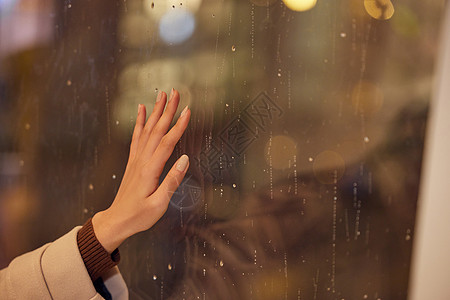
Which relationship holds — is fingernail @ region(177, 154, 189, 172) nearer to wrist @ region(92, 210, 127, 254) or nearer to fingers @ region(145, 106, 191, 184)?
fingers @ region(145, 106, 191, 184)

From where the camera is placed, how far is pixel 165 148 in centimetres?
57

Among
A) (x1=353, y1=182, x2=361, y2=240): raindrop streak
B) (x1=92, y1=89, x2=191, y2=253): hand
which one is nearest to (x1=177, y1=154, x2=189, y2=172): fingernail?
(x1=92, y1=89, x2=191, y2=253): hand

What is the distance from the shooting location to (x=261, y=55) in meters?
0.51

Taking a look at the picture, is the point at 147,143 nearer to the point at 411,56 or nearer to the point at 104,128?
the point at 104,128

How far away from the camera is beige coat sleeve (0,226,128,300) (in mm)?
595

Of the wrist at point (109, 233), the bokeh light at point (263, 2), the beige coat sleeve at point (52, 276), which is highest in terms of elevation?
the bokeh light at point (263, 2)

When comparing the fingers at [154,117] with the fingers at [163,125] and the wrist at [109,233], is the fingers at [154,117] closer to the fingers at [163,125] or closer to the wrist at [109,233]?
the fingers at [163,125]

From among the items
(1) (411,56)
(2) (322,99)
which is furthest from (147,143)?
(1) (411,56)

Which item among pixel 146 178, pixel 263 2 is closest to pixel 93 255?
pixel 146 178

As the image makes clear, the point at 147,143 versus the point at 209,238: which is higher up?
the point at 147,143

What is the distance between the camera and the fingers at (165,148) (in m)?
0.56

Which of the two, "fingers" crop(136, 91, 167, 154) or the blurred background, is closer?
the blurred background

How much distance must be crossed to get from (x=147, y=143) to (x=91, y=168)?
0.20m

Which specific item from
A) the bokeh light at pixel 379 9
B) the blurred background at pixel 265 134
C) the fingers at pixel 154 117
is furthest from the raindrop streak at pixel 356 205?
the fingers at pixel 154 117
